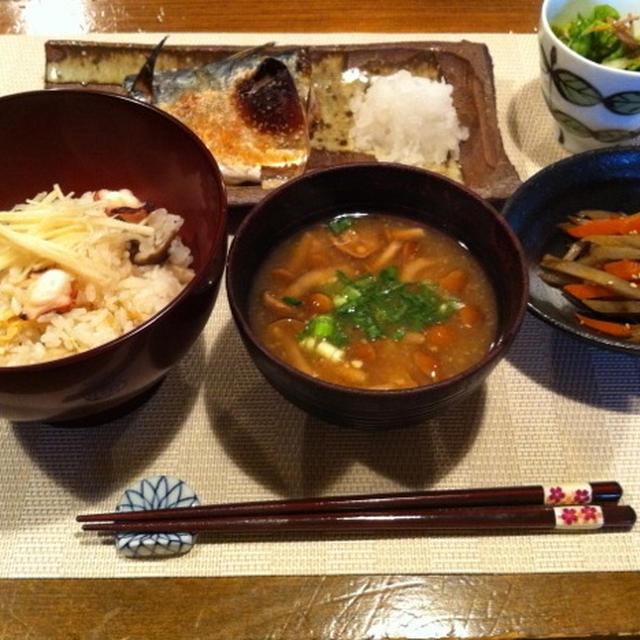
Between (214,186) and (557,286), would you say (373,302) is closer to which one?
(214,186)

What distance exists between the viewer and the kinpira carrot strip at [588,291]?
160 centimetres

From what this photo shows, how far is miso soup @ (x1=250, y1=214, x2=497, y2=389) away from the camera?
4.44 ft

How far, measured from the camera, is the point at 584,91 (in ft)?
6.11

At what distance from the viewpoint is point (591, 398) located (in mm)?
1535

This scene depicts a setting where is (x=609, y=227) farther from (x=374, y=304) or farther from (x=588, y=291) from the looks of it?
(x=374, y=304)

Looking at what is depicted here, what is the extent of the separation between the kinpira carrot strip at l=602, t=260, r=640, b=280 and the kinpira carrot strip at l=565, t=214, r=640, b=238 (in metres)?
0.11

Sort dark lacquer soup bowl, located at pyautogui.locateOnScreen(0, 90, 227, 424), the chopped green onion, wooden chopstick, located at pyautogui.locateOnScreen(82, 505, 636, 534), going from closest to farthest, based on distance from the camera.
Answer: dark lacquer soup bowl, located at pyautogui.locateOnScreen(0, 90, 227, 424) < wooden chopstick, located at pyautogui.locateOnScreen(82, 505, 636, 534) < the chopped green onion

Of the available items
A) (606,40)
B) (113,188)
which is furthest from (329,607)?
(606,40)

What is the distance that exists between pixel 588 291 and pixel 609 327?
0.34 ft

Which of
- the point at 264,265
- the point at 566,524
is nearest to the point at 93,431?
the point at 264,265

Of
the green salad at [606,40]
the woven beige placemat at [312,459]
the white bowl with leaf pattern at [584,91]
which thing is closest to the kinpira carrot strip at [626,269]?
the woven beige placemat at [312,459]

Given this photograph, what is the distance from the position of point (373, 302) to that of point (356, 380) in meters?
0.20

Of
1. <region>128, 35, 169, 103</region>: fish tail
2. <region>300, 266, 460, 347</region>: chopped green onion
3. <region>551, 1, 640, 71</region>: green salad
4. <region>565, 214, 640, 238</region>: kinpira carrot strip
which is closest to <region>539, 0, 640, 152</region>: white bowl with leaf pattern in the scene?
<region>551, 1, 640, 71</region>: green salad

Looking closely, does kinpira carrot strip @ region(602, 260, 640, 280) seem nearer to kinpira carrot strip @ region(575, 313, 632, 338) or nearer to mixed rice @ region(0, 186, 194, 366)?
kinpira carrot strip @ region(575, 313, 632, 338)
